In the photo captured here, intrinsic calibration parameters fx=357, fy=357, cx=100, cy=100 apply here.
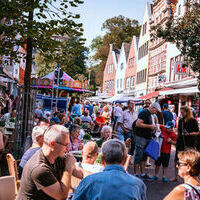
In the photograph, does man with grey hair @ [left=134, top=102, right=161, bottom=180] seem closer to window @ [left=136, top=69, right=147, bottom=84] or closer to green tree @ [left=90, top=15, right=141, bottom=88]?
window @ [left=136, top=69, right=147, bottom=84]

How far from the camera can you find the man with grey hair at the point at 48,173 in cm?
314

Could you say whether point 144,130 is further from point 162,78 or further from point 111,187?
point 162,78

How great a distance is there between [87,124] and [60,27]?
4.97 m

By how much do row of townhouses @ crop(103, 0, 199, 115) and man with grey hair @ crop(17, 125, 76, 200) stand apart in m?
15.6

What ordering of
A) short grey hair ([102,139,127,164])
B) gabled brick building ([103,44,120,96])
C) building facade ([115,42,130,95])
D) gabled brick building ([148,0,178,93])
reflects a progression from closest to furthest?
short grey hair ([102,139,127,164]) < gabled brick building ([148,0,178,93]) < building facade ([115,42,130,95]) < gabled brick building ([103,44,120,96])

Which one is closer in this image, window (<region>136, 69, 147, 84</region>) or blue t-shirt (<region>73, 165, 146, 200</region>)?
blue t-shirt (<region>73, 165, 146, 200</region>)

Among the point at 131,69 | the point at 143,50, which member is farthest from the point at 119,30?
the point at 143,50

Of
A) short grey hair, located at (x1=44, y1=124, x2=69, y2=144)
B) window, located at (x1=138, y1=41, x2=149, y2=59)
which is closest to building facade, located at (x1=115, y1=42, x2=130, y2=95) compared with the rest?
window, located at (x1=138, y1=41, x2=149, y2=59)

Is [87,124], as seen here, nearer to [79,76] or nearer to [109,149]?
[109,149]

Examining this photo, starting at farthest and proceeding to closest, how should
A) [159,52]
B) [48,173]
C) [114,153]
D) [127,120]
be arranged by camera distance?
[159,52] < [127,120] < [48,173] < [114,153]

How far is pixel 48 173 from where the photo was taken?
3154 millimetres

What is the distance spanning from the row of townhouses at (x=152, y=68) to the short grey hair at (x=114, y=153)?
15903 millimetres

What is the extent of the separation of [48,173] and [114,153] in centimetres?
70

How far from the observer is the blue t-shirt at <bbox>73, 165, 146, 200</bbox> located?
2590mm
